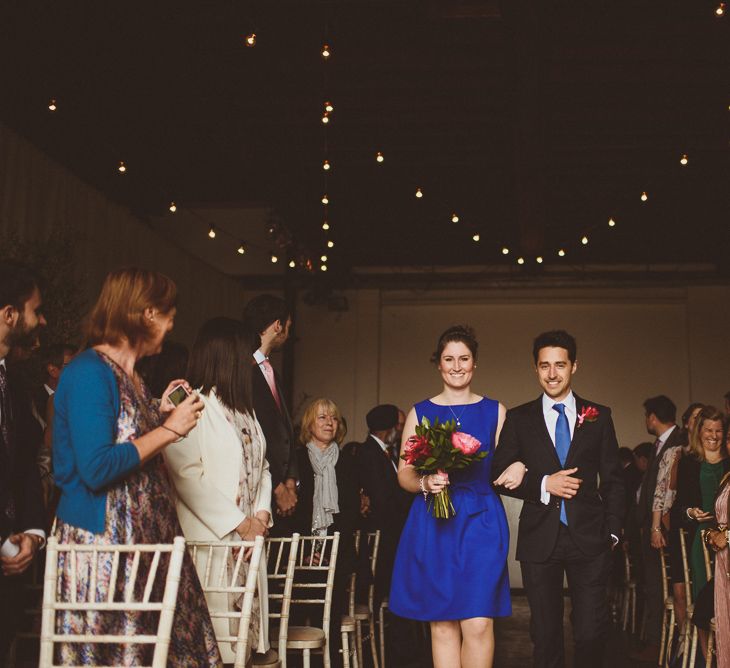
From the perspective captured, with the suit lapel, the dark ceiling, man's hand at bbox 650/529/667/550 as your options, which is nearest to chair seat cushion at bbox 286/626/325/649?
the suit lapel

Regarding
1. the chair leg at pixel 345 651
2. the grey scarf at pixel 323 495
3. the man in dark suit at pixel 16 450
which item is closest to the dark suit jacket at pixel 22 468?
the man in dark suit at pixel 16 450

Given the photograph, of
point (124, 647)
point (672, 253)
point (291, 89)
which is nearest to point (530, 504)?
point (124, 647)

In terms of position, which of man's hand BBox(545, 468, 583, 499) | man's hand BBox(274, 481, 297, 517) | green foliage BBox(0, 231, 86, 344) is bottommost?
man's hand BBox(274, 481, 297, 517)

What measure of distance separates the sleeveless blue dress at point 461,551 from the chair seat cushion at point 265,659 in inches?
24.2

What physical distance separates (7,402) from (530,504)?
6.80 ft

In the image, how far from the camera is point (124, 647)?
221cm

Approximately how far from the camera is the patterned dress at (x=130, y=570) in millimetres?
2180

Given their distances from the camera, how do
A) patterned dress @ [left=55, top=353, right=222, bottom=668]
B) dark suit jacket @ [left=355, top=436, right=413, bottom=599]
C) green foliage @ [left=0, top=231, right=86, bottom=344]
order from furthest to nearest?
dark suit jacket @ [left=355, top=436, right=413, bottom=599] < green foliage @ [left=0, top=231, right=86, bottom=344] < patterned dress @ [left=55, top=353, right=222, bottom=668]

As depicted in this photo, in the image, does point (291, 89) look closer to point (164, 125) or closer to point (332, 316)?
point (164, 125)

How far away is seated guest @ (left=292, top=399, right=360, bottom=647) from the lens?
5.28 m

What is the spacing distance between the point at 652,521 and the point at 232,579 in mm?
4635

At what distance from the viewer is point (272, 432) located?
13.3 ft

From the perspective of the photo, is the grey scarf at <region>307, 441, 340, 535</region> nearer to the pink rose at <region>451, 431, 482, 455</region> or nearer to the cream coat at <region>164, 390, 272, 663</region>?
the pink rose at <region>451, 431, 482, 455</region>

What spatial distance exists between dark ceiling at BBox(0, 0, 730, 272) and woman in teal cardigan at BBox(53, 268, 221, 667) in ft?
13.0
